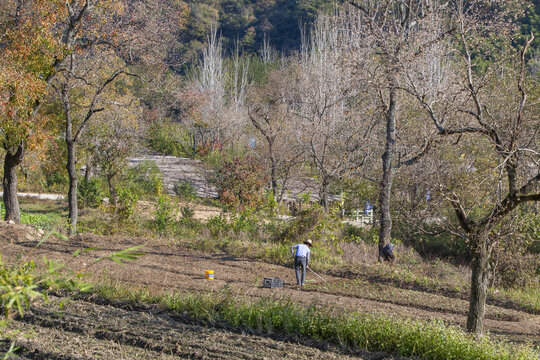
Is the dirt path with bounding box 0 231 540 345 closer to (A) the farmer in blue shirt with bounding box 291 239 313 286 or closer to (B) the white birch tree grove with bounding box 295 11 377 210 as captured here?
(A) the farmer in blue shirt with bounding box 291 239 313 286

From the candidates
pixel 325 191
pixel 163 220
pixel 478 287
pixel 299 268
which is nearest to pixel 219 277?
pixel 299 268

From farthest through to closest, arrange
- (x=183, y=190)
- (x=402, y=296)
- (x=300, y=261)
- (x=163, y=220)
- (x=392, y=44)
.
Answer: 1. (x=183, y=190)
2. (x=163, y=220)
3. (x=392, y=44)
4. (x=300, y=261)
5. (x=402, y=296)

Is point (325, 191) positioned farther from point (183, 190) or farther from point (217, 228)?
point (183, 190)

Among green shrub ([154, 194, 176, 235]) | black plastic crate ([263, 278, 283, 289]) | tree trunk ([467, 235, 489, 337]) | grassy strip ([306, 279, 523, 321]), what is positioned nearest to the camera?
tree trunk ([467, 235, 489, 337])

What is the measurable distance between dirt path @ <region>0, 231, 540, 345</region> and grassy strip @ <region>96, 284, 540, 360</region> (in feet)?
1.84

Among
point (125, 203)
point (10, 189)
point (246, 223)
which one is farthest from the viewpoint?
point (10, 189)

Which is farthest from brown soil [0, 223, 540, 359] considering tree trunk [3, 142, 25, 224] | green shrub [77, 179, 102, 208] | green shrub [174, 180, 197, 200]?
green shrub [174, 180, 197, 200]

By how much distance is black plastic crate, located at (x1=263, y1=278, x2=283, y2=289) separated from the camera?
1016 centimetres

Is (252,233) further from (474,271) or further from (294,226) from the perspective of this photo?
(474,271)

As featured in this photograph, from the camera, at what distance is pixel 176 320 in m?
7.84

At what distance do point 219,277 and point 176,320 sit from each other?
9.96 ft

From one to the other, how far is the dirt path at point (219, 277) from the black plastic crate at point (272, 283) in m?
0.14

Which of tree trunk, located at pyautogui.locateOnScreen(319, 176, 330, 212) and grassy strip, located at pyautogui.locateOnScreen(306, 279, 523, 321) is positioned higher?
tree trunk, located at pyautogui.locateOnScreen(319, 176, 330, 212)

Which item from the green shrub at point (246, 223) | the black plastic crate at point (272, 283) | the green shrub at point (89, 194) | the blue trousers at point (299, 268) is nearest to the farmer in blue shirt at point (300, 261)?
the blue trousers at point (299, 268)
